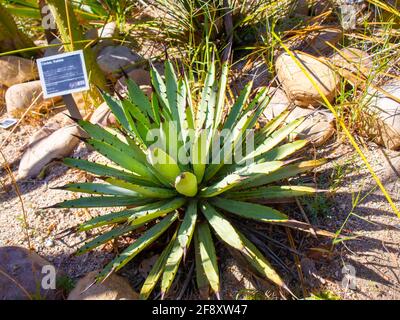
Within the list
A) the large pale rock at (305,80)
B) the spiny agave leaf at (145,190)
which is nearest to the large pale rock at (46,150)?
the spiny agave leaf at (145,190)

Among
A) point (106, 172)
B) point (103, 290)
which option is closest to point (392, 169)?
point (106, 172)

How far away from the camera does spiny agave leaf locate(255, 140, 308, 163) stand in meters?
2.23

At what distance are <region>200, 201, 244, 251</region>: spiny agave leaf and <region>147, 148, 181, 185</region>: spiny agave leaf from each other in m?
0.21

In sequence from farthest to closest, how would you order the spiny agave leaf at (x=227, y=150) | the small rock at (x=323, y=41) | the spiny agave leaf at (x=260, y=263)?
1. the small rock at (x=323, y=41)
2. the spiny agave leaf at (x=227, y=150)
3. the spiny agave leaf at (x=260, y=263)

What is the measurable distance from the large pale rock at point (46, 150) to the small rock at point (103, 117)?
0.49 feet

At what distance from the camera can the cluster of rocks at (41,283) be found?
6.77ft

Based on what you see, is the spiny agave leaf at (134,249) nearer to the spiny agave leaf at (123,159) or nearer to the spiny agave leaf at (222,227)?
the spiny agave leaf at (222,227)

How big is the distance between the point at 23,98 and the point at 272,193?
2.31m

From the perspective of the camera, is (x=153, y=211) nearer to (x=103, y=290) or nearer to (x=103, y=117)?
(x=103, y=290)

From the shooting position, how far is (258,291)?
6.90 feet

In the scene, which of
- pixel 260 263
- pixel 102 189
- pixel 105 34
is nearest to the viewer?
pixel 260 263

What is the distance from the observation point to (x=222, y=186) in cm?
207
